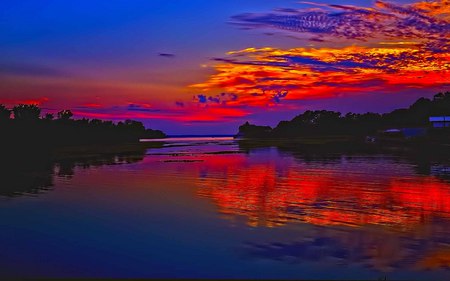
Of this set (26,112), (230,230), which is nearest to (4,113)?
(26,112)

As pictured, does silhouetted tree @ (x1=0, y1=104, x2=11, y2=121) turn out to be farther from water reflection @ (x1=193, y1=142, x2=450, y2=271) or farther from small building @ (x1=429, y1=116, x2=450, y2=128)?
small building @ (x1=429, y1=116, x2=450, y2=128)

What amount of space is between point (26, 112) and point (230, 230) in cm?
12316

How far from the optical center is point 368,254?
1223cm

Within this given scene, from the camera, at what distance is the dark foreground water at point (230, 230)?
36.8ft

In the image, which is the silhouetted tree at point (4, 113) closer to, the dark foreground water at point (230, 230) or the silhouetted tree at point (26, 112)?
the silhouetted tree at point (26, 112)

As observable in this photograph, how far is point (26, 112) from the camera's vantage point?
123812 millimetres

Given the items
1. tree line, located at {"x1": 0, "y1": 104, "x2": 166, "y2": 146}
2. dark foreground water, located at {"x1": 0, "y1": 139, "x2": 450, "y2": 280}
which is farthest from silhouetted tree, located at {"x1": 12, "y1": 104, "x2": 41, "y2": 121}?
dark foreground water, located at {"x1": 0, "y1": 139, "x2": 450, "y2": 280}

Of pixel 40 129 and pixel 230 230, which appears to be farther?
pixel 40 129

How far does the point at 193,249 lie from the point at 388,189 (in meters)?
16.5

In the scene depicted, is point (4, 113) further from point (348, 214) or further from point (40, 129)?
point (348, 214)

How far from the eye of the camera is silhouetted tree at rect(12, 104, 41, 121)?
120725 mm

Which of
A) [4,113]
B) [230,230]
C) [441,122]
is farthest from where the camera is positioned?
[441,122]

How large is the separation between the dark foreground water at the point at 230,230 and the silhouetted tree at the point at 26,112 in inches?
4041

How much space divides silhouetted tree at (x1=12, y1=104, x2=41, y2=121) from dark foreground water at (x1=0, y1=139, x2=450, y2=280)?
103 metres
